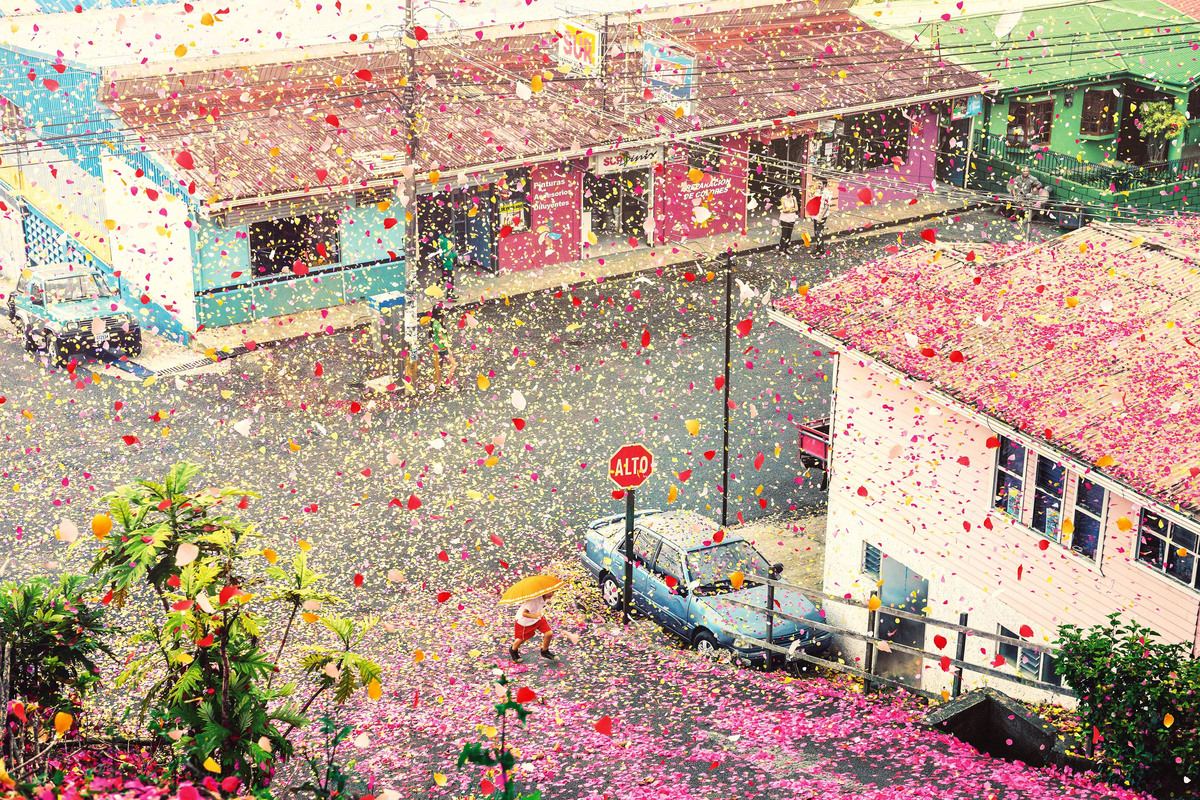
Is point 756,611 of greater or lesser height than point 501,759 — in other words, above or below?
below

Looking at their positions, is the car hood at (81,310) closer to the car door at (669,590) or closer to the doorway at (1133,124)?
the car door at (669,590)

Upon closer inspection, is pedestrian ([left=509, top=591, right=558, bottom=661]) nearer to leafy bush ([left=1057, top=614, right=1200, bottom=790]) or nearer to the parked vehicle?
leafy bush ([left=1057, top=614, right=1200, bottom=790])

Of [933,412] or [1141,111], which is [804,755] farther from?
[1141,111]

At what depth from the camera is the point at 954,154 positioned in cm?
3856

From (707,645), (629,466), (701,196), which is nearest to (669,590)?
(707,645)

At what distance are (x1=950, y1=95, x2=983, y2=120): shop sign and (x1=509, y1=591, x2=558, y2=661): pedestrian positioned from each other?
2552cm

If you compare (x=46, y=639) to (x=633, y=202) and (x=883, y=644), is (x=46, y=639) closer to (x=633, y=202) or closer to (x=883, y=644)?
(x=883, y=644)

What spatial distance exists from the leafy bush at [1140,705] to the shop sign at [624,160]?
22.1 meters

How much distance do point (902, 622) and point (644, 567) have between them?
11.6 ft

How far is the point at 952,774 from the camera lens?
1241 centimetres

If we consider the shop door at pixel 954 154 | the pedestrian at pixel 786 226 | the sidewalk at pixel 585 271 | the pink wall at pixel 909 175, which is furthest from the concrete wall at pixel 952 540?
the shop door at pixel 954 154

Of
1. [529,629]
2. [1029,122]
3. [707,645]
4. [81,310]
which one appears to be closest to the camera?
[529,629]

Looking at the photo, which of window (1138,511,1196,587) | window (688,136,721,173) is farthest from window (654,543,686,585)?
window (688,136,721,173)

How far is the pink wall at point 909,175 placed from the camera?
37.1 metres
